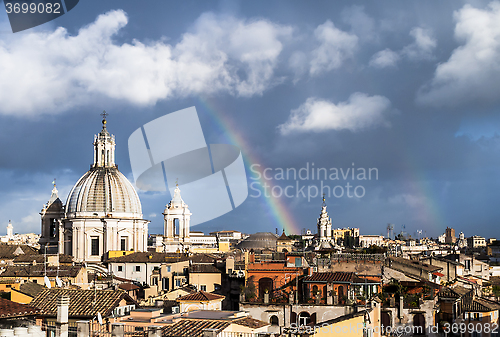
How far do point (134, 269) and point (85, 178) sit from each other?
2343 centimetres

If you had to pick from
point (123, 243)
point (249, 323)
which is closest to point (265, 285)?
point (249, 323)

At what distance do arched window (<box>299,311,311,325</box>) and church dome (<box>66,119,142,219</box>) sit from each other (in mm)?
54078

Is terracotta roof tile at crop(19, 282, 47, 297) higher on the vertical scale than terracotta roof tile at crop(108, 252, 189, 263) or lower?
lower

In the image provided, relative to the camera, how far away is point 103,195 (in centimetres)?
8288

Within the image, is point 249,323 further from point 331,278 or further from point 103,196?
point 103,196

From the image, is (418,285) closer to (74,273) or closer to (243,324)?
(243,324)

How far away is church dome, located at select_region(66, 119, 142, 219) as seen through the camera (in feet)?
271

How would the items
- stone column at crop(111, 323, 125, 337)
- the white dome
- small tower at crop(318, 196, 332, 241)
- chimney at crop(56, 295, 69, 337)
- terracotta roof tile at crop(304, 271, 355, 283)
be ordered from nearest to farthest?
1. stone column at crop(111, 323, 125, 337)
2. chimney at crop(56, 295, 69, 337)
3. terracotta roof tile at crop(304, 271, 355, 283)
4. the white dome
5. small tower at crop(318, 196, 332, 241)

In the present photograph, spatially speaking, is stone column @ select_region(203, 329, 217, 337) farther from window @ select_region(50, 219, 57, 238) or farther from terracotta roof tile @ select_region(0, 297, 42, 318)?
window @ select_region(50, 219, 57, 238)

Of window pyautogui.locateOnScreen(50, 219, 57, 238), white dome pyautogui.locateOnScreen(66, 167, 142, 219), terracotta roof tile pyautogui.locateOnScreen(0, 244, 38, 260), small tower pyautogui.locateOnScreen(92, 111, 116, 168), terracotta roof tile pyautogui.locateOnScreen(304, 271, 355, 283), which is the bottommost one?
terracotta roof tile pyautogui.locateOnScreen(304, 271, 355, 283)

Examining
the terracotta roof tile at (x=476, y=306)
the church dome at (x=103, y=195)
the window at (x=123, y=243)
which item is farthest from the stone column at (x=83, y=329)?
the window at (x=123, y=243)

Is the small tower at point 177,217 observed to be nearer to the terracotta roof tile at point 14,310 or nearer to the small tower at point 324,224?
the small tower at point 324,224

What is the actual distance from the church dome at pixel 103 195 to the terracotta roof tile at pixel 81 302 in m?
55.7

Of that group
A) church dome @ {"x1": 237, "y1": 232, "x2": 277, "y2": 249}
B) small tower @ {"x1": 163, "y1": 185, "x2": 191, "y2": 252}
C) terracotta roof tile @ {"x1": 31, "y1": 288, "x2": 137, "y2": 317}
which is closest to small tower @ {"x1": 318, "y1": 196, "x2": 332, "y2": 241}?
church dome @ {"x1": 237, "y1": 232, "x2": 277, "y2": 249}
